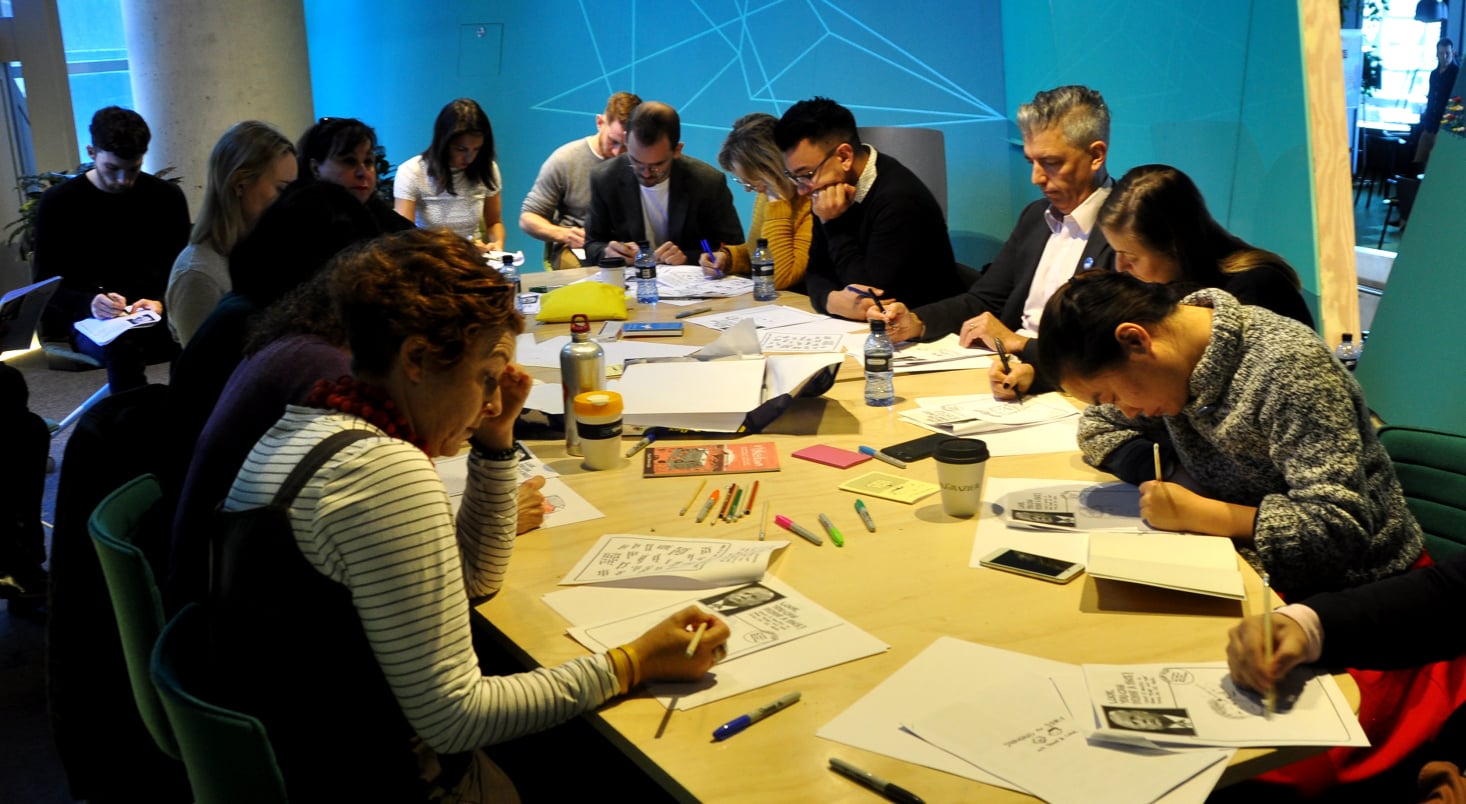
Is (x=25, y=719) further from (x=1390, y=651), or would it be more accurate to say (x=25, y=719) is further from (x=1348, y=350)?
(x=1348, y=350)

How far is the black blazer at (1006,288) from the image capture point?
3.51m

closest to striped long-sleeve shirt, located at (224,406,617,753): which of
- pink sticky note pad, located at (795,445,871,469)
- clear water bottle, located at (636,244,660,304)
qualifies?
pink sticky note pad, located at (795,445,871,469)

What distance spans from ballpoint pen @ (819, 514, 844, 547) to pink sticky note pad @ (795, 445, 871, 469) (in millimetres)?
312

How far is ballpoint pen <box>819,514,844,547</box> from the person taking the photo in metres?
1.93

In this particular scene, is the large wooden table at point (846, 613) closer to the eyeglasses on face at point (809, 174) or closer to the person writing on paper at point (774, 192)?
the eyeglasses on face at point (809, 174)

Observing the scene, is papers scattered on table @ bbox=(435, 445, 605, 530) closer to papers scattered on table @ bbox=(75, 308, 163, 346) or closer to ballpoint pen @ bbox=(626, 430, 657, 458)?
ballpoint pen @ bbox=(626, 430, 657, 458)

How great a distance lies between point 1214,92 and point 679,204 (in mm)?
2253

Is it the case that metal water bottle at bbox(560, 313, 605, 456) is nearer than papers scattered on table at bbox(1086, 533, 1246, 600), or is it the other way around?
papers scattered on table at bbox(1086, 533, 1246, 600)

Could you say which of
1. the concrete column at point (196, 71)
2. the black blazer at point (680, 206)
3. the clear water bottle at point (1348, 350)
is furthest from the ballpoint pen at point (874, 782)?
the concrete column at point (196, 71)

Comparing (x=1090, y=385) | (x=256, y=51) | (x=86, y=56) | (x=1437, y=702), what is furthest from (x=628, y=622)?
(x=86, y=56)

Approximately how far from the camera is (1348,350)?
4.10 meters

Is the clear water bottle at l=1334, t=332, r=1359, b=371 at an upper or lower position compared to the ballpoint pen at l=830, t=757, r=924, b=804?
lower

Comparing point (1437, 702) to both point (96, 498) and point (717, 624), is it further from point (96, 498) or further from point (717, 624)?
point (96, 498)

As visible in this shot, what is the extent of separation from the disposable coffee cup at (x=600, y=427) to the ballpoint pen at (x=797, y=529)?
0.47 m
